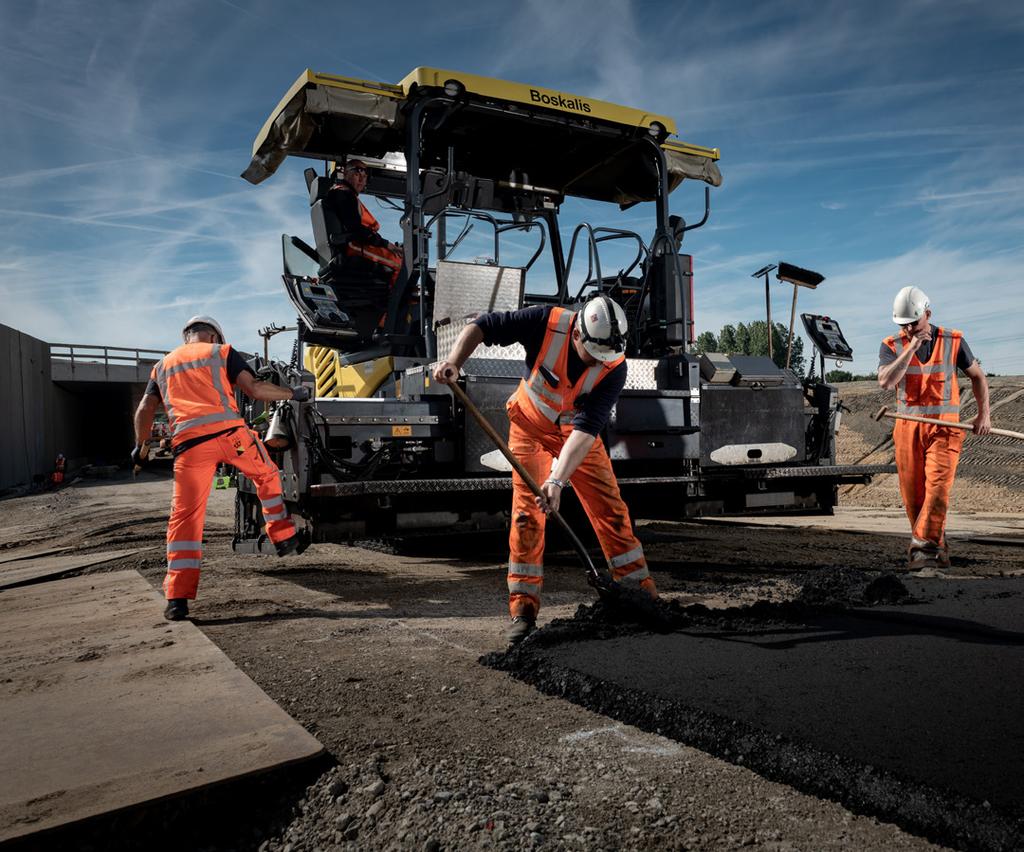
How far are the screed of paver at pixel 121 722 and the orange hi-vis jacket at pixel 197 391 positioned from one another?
105 cm

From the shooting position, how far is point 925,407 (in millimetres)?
5047

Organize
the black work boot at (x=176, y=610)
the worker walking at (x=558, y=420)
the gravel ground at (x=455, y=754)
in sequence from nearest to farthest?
the gravel ground at (x=455, y=754)
the worker walking at (x=558, y=420)
the black work boot at (x=176, y=610)

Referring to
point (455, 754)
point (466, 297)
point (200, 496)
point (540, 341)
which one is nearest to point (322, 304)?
point (466, 297)

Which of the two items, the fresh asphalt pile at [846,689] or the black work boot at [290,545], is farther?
the black work boot at [290,545]

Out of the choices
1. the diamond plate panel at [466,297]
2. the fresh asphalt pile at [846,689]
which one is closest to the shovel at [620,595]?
the fresh asphalt pile at [846,689]

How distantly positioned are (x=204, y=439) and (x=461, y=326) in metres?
1.57

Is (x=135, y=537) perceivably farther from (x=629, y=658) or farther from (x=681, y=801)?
(x=681, y=801)

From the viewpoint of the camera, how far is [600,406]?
357 centimetres

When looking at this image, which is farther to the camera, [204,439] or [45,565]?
[45,565]

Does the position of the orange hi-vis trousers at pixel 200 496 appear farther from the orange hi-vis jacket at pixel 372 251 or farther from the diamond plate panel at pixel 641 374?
the diamond plate panel at pixel 641 374

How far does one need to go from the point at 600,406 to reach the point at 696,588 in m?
1.70

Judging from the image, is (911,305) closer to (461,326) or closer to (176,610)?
(461,326)

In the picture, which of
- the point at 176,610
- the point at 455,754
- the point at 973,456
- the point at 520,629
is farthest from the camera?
the point at 973,456

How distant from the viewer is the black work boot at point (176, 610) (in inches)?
157
